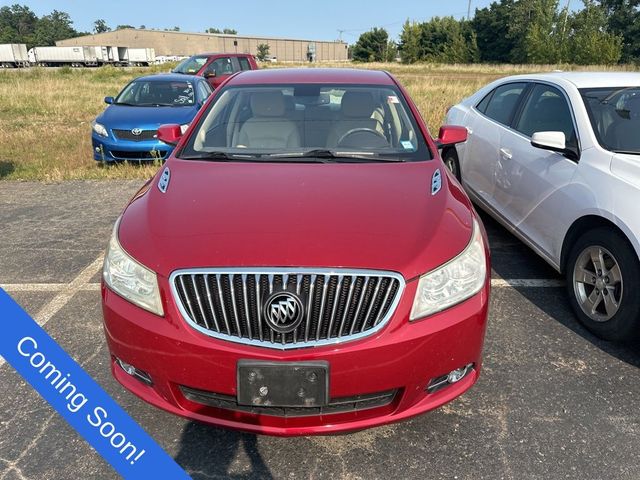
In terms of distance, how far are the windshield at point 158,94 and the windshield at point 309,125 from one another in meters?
5.80

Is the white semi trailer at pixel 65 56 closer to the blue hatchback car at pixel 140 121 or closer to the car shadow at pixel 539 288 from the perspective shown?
the blue hatchback car at pixel 140 121

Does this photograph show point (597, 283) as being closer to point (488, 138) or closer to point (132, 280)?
point (488, 138)

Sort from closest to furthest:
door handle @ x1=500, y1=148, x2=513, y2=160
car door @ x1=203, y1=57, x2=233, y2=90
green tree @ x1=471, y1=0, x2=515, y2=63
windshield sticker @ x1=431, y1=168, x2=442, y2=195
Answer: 1. windshield sticker @ x1=431, y1=168, x2=442, y2=195
2. door handle @ x1=500, y1=148, x2=513, y2=160
3. car door @ x1=203, y1=57, x2=233, y2=90
4. green tree @ x1=471, y1=0, x2=515, y2=63

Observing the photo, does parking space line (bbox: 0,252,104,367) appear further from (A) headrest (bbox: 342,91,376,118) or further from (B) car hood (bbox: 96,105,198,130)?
(B) car hood (bbox: 96,105,198,130)

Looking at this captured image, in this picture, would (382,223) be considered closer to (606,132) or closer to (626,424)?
(626,424)

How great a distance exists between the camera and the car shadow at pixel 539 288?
3.14 meters

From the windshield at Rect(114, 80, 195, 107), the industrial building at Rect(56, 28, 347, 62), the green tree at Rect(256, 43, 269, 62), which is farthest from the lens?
the green tree at Rect(256, 43, 269, 62)

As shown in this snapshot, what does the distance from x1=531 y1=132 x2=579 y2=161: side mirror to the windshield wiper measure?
4.17 ft

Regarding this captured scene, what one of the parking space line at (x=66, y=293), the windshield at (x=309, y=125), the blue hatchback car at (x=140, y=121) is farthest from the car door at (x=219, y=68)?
the windshield at (x=309, y=125)

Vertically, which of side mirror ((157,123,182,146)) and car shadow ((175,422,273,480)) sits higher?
side mirror ((157,123,182,146))

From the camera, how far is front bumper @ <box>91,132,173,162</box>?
7.93 metres

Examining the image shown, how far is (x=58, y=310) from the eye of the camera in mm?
3625

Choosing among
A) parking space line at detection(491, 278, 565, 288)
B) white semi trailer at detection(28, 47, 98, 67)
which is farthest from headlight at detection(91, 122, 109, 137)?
white semi trailer at detection(28, 47, 98, 67)

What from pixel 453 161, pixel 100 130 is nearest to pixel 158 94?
pixel 100 130
